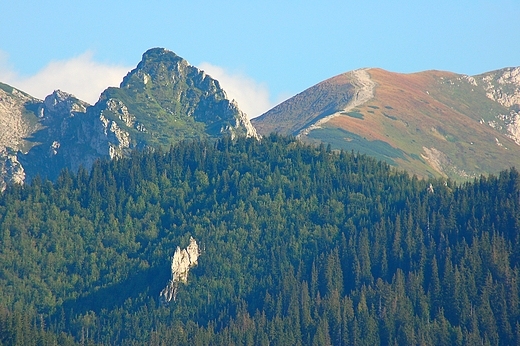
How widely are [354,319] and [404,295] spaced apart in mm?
10323

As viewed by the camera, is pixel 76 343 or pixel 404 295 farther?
pixel 404 295

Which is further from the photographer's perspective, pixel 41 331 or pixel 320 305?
pixel 320 305

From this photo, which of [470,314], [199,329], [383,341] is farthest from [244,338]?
[470,314]

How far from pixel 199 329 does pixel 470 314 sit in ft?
123

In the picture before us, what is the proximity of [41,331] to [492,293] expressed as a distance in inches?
2478

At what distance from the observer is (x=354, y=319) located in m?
193

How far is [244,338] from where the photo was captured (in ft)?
620

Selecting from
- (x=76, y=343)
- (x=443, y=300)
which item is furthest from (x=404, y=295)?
(x=76, y=343)

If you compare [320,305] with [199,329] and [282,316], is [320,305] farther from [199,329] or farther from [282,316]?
[199,329]

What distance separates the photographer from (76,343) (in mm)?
186250

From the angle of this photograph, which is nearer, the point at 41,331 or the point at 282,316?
the point at 41,331

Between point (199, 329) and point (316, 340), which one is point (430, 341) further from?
point (199, 329)

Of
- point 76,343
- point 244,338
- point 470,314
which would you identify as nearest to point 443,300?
point 470,314

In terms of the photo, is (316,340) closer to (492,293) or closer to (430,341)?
(430,341)
